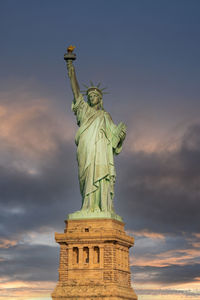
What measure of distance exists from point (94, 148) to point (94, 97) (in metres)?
3.68

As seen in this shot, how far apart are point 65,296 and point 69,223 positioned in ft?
14.2

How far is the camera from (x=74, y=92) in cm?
3666

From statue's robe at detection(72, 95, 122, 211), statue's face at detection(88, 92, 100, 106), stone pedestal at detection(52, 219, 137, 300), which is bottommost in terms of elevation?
stone pedestal at detection(52, 219, 137, 300)

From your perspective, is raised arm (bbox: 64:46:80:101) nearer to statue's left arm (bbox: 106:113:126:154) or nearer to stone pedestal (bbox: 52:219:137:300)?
statue's left arm (bbox: 106:113:126:154)

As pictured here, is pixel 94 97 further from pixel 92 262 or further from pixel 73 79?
pixel 92 262

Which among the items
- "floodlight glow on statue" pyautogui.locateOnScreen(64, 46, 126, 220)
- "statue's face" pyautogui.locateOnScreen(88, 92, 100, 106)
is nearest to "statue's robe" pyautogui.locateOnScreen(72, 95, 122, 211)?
"floodlight glow on statue" pyautogui.locateOnScreen(64, 46, 126, 220)

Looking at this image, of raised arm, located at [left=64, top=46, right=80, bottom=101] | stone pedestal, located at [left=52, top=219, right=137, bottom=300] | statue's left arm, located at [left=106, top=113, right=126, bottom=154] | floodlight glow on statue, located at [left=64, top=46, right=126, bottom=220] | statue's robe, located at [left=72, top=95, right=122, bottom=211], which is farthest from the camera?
raised arm, located at [left=64, top=46, right=80, bottom=101]

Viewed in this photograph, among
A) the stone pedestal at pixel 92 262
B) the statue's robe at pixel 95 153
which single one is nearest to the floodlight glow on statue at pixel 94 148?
the statue's robe at pixel 95 153

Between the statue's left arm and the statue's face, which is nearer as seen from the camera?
the statue's left arm

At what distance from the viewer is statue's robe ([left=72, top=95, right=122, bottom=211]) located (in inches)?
1355

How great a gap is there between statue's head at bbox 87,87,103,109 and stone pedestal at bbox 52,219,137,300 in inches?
316

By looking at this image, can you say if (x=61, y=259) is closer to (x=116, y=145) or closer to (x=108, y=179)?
(x=108, y=179)

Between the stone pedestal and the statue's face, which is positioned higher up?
the statue's face

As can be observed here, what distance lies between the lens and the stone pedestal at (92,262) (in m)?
31.7
